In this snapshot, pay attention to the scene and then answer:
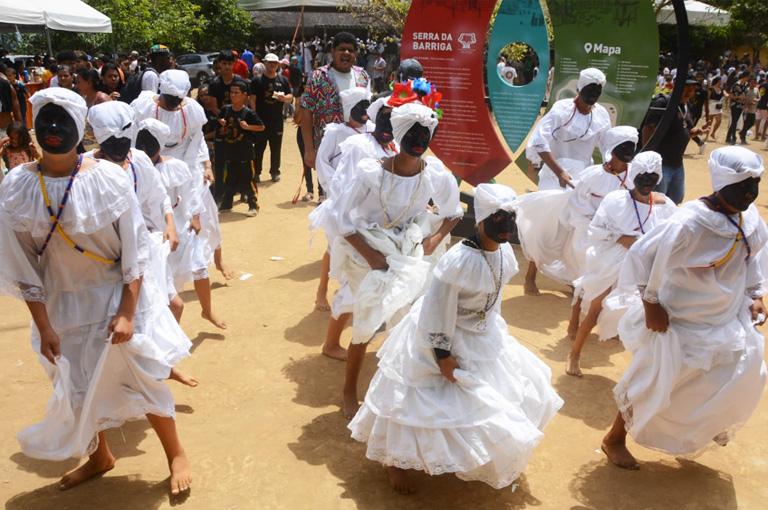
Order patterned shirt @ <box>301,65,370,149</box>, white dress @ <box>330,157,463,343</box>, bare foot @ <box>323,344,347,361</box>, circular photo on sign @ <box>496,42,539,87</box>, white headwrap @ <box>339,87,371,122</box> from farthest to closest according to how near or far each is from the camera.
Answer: circular photo on sign @ <box>496,42,539,87</box> < patterned shirt @ <box>301,65,370,149</box> < white headwrap @ <box>339,87,371,122</box> < bare foot @ <box>323,344,347,361</box> < white dress @ <box>330,157,463,343</box>

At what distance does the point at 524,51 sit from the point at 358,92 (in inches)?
690

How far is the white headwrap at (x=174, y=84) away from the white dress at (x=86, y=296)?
3.01 metres

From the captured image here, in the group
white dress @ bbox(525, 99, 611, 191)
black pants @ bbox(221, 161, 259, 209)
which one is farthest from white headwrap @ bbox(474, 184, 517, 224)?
black pants @ bbox(221, 161, 259, 209)

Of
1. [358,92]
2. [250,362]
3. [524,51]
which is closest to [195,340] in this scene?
[250,362]

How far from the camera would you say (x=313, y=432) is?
4.54 metres

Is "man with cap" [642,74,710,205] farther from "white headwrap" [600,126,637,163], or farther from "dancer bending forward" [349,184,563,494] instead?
"dancer bending forward" [349,184,563,494]

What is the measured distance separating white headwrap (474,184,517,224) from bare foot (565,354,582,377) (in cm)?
243

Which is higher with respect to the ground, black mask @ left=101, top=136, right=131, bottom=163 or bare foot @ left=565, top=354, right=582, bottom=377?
black mask @ left=101, top=136, right=131, bottom=163

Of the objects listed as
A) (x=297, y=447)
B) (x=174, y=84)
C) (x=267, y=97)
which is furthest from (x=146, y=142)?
(x=267, y=97)

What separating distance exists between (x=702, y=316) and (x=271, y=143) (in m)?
9.52

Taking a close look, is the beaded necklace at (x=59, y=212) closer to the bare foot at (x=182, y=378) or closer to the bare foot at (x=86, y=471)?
the bare foot at (x=86, y=471)

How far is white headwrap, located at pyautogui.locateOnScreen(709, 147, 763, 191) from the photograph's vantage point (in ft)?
12.0

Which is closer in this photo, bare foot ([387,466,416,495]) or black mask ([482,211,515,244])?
black mask ([482,211,515,244])

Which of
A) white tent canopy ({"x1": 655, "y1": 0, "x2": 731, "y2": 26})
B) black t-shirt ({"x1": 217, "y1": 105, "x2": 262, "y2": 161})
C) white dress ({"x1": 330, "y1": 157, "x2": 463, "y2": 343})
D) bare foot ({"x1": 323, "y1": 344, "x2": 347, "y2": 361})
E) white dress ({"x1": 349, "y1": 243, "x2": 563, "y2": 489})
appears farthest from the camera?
white tent canopy ({"x1": 655, "y1": 0, "x2": 731, "y2": 26})
